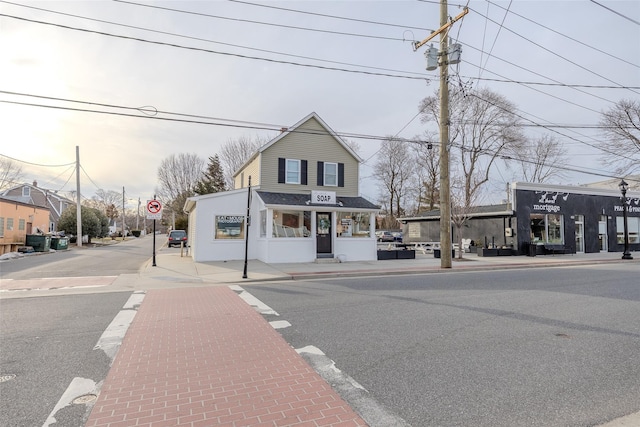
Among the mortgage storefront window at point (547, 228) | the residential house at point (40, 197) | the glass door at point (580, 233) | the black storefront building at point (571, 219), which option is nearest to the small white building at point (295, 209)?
the black storefront building at point (571, 219)

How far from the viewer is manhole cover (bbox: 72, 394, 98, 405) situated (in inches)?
147

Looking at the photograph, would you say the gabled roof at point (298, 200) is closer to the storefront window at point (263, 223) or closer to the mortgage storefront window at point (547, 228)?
the storefront window at point (263, 223)

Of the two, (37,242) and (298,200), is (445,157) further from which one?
(37,242)

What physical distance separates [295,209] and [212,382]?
46.2 feet

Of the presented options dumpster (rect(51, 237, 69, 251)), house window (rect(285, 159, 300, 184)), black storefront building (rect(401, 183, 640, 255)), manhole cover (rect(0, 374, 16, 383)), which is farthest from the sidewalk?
dumpster (rect(51, 237, 69, 251))

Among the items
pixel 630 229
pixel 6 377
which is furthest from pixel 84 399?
pixel 630 229

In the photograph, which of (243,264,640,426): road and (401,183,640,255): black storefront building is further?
(401,183,640,255): black storefront building

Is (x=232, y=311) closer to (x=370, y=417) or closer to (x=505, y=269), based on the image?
(x=370, y=417)

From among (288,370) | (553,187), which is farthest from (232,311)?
(553,187)

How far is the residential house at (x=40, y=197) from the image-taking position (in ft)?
162

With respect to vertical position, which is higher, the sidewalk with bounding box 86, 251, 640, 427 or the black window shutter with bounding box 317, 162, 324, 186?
the black window shutter with bounding box 317, 162, 324, 186

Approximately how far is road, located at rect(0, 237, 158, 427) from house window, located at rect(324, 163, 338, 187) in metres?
12.7

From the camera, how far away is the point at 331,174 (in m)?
20.5

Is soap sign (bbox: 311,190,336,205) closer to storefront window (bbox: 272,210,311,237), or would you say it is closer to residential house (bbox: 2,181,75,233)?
storefront window (bbox: 272,210,311,237)
